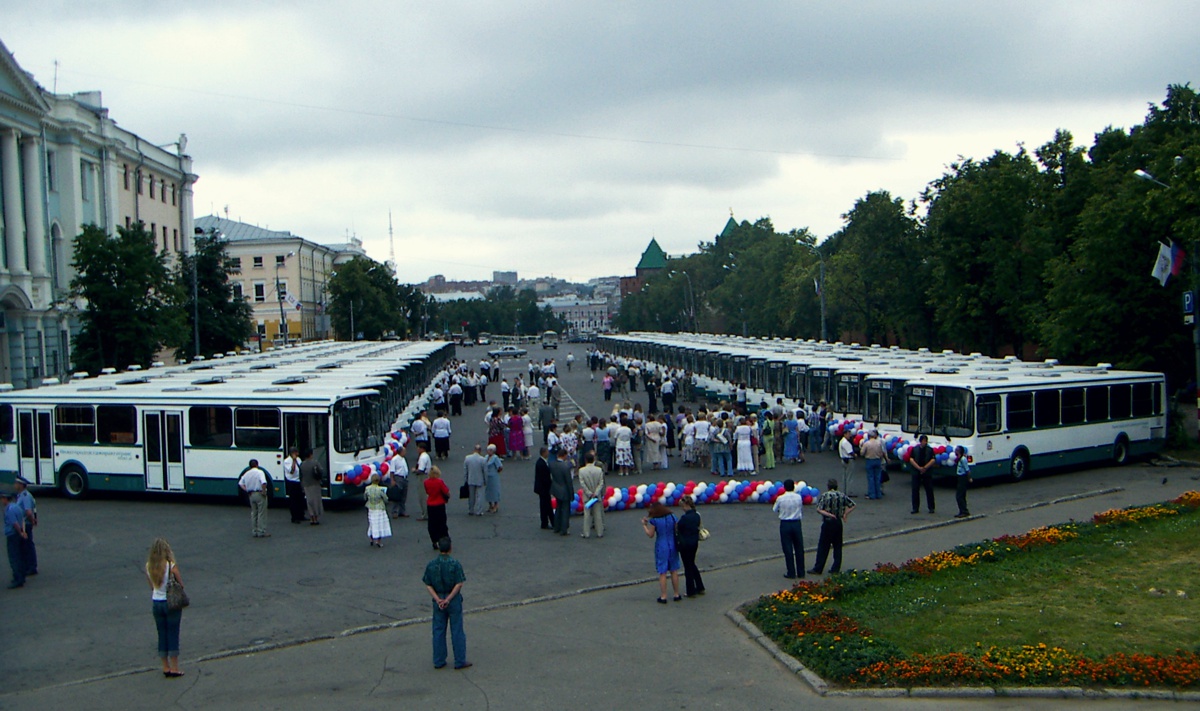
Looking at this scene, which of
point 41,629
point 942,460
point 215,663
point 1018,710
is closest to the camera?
point 1018,710

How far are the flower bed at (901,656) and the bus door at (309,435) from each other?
36.6ft

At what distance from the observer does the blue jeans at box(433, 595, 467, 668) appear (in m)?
11.1

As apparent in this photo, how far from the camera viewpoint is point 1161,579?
14031 mm

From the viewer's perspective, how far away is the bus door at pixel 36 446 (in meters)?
24.2

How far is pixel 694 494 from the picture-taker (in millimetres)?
21688

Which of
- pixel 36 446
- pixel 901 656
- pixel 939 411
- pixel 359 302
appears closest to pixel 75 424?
pixel 36 446

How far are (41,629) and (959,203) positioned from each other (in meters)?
44.1

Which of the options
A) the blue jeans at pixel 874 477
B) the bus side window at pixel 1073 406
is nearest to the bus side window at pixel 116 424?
the blue jeans at pixel 874 477

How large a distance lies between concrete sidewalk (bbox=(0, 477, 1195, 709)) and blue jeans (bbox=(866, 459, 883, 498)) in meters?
8.64

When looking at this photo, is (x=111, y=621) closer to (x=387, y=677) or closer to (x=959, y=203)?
(x=387, y=677)

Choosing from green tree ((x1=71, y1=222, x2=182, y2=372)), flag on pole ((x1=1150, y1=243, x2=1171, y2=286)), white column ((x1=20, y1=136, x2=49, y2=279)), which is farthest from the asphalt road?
white column ((x1=20, y1=136, x2=49, y2=279))

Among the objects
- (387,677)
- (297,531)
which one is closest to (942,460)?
(297,531)

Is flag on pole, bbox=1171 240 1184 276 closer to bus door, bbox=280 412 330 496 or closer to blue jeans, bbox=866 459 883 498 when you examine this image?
blue jeans, bbox=866 459 883 498

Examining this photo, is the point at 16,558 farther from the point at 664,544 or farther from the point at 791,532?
the point at 791,532
